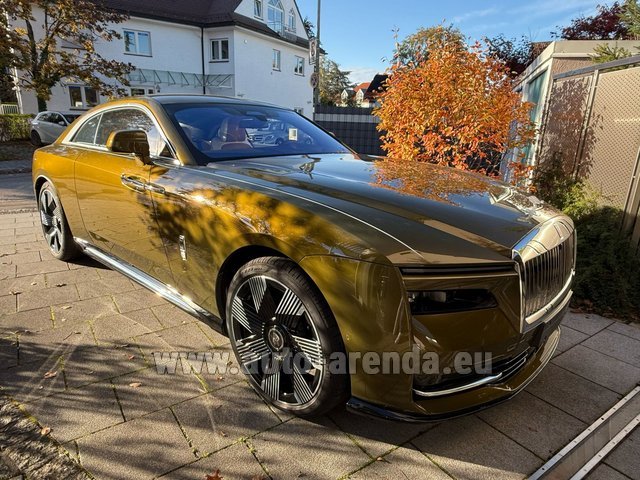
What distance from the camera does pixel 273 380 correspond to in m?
2.27

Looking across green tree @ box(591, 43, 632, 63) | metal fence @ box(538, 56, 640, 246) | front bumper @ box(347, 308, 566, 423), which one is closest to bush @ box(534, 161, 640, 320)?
metal fence @ box(538, 56, 640, 246)

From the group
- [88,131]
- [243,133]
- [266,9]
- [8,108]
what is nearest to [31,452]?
[243,133]

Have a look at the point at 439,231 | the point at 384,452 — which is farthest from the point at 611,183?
the point at 384,452

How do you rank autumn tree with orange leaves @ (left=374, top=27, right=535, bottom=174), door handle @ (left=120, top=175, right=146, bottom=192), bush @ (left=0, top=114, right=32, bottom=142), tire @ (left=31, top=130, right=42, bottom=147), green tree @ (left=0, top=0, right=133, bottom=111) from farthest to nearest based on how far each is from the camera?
bush @ (left=0, top=114, right=32, bottom=142) → tire @ (left=31, top=130, right=42, bottom=147) → green tree @ (left=0, top=0, right=133, bottom=111) → autumn tree with orange leaves @ (left=374, top=27, right=535, bottom=174) → door handle @ (left=120, top=175, right=146, bottom=192)

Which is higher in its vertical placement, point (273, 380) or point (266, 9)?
point (266, 9)

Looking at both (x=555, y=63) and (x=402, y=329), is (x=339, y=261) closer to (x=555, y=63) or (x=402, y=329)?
(x=402, y=329)

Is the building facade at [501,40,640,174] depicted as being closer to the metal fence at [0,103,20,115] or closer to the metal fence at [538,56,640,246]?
the metal fence at [538,56,640,246]

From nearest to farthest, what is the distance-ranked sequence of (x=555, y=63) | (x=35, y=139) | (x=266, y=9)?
1. (x=555, y=63)
2. (x=35, y=139)
3. (x=266, y=9)

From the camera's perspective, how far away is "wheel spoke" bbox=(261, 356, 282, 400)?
224cm

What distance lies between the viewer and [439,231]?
182cm

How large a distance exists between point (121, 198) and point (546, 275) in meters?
2.79

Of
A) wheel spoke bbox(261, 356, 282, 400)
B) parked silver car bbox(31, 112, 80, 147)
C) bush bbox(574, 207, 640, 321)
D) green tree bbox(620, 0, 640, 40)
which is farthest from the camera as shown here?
parked silver car bbox(31, 112, 80, 147)

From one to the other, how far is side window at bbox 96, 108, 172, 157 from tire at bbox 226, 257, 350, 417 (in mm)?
1220

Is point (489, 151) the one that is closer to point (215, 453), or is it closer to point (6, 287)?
point (215, 453)
